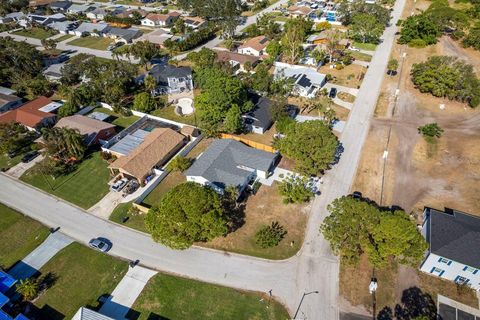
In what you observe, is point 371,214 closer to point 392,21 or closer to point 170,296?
point 170,296

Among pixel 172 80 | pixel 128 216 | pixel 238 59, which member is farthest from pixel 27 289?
pixel 238 59

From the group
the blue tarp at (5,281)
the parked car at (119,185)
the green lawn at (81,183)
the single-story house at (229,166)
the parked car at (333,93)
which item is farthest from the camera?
the parked car at (333,93)

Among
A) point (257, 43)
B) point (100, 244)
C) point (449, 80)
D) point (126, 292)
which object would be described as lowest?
point (126, 292)

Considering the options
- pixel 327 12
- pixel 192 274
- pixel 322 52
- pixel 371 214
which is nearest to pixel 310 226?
pixel 371 214

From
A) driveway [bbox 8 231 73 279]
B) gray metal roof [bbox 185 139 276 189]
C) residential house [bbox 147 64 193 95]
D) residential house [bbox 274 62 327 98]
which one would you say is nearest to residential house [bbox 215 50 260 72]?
residential house [bbox 274 62 327 98]

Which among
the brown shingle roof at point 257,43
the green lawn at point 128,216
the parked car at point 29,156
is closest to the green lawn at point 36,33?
the parked car at point 29,156

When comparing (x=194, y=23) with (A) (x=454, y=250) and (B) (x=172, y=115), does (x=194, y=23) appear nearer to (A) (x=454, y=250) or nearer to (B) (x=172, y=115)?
(B) (x=172, y=115)

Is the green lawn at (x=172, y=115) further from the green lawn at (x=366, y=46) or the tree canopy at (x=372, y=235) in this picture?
the green lawn at (x=366, y=46)
